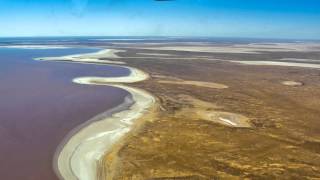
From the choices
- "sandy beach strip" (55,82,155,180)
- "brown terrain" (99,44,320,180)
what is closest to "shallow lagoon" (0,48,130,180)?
"sandy beach strip" (55,82,155,180)

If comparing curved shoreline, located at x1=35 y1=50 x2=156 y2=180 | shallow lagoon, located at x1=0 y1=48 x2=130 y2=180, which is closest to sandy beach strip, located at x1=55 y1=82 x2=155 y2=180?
curved shoreline, located at x1=35 y1=50 x2=156 y2=180

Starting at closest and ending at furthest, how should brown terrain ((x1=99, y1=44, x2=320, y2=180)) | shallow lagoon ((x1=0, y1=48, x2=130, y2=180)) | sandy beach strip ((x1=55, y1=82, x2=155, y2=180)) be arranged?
brown terrain ((x1=99, y1=44, x2=320, y2=180)) < sandy beach strip ((x1=55, y1=82, x2=155, y2=180)) < shallow lagoon ((x1=0, y1=48, x2=130, y2=180))

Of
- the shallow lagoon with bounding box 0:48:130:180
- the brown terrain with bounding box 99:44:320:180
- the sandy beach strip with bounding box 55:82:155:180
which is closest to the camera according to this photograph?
the brown terrain with bounding box 99:44:320:180

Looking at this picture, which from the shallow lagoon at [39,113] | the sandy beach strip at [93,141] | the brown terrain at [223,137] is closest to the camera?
the brown terrain at [223,137]

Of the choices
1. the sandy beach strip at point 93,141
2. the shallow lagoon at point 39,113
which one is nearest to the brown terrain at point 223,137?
the sandy beach strip at point 93,141

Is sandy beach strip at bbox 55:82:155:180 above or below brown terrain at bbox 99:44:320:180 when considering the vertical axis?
below

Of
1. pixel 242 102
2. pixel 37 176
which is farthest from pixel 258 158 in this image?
pixel 242 102

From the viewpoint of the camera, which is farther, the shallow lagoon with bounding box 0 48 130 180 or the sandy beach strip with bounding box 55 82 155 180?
the shallow lagoon with bounding box 0 48 130 180

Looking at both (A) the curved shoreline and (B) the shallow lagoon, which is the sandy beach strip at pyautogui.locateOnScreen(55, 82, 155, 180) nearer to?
(A) the curved shoreline

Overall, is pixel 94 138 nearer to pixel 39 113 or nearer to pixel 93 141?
pixel 93 141

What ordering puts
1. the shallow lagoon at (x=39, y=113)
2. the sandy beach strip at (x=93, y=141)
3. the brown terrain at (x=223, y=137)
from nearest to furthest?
the brown terrain at (x=223, y=137) → the sandy beach strip at (x=93, y=141) → the shallow lagoon at (x=39, y=113)

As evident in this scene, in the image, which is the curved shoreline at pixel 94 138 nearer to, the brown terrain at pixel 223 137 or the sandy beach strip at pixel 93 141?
the sandy beach strip at pixel 93 141
